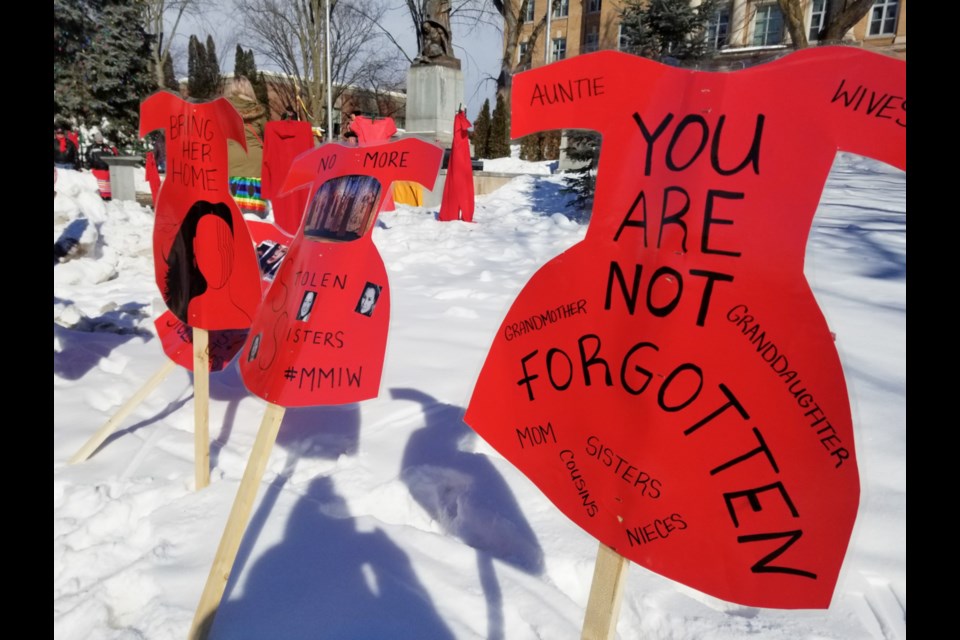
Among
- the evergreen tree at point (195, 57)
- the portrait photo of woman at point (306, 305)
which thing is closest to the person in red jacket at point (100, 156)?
the portrait photo of woman at point (306, 305)

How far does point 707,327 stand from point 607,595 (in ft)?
1.75

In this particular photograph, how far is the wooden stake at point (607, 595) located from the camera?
1.01 m

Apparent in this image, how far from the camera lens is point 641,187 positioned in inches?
38.7

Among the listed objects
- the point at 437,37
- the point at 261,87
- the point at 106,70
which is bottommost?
the point at 106,70

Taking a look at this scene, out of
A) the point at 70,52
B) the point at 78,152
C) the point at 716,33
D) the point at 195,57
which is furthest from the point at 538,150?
the point at 195,57

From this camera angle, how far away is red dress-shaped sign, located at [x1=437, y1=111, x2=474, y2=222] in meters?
9.09

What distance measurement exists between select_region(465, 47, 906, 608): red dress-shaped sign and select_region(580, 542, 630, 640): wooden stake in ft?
0.10

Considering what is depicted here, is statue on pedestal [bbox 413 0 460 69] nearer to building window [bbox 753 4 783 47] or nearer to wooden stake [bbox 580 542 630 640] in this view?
building window [bbox 753 4 783 47]

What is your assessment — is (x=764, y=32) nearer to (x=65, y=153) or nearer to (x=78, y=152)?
(x=65, y=153)

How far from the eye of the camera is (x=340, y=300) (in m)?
1.63

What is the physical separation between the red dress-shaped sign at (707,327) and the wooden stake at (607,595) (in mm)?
30

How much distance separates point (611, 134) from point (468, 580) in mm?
1347

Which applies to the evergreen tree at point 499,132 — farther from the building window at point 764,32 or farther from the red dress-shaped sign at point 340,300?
the red dress-shaped sign at point 340,300

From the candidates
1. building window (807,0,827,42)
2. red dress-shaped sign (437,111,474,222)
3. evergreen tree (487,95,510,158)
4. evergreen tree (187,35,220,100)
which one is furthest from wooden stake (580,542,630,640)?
evergreen tree (187,35,220,100)
